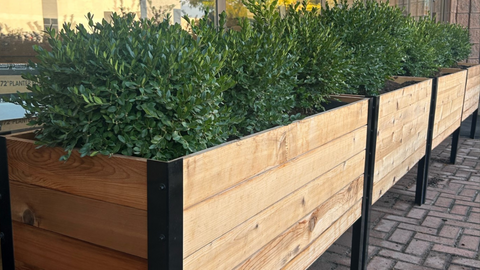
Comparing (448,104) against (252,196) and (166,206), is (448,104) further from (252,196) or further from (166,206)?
(166,206)

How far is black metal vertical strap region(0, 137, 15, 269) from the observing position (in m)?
1.84

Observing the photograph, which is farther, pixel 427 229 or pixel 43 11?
pixel 427 229

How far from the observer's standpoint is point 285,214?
2211 millimetres

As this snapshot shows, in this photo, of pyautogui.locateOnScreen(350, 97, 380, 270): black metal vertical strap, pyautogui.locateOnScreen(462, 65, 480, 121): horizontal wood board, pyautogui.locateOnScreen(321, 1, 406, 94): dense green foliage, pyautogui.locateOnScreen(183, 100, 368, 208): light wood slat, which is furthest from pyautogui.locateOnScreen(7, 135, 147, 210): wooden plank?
pyautogui.locateOnScreen(462, 65, 480, 121): horizontal wood board

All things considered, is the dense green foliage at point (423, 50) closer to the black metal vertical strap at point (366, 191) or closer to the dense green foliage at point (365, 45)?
the dense green foliage at point (365, 45)

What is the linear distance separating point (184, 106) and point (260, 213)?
0.59 meters

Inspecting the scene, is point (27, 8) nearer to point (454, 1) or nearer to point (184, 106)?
point (184, 106)

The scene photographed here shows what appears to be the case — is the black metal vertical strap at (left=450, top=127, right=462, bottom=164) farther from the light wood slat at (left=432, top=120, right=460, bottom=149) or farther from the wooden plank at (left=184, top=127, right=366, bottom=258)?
the wooden plank at (left=184, top=127, right=366, bottom=258)

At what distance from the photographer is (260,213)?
1.98m

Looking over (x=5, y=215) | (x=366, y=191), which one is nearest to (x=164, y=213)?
(x=5, y=215)

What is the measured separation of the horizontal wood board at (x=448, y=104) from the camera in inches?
201

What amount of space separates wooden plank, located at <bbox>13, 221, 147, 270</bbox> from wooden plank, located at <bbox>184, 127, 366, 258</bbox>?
207mm

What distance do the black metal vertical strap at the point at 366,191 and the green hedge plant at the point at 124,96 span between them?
1775 mm

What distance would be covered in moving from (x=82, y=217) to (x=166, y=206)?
379mm
